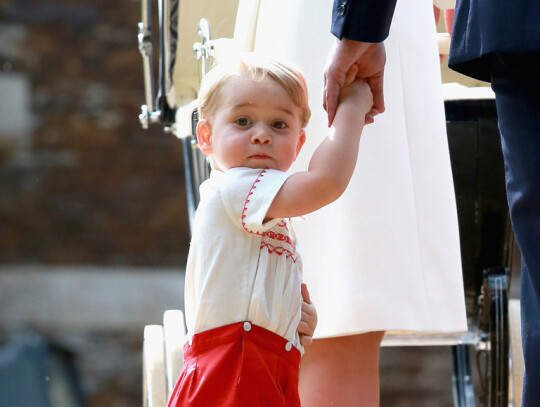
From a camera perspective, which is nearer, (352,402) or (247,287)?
(247,287)

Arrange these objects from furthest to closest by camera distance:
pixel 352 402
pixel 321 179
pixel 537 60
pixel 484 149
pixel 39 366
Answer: pixel 39 366 < pixel 484 149 < pixel 352 402 < pixel 321 179 < pixel 537 60

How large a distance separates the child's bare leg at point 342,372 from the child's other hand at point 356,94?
1.15 feet

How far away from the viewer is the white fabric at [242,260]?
125cm

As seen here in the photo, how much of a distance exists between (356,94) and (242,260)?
23 cm

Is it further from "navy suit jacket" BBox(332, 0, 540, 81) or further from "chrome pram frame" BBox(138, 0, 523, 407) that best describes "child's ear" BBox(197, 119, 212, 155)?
"chrome pram frame" BBox(138, 0, 523, 407)

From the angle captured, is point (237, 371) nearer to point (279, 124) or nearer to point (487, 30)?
point (279, 124)

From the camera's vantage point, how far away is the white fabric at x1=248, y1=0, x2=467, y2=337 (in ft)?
4.99

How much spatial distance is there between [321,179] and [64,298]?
2962 millimetres

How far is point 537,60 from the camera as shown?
1.08 m

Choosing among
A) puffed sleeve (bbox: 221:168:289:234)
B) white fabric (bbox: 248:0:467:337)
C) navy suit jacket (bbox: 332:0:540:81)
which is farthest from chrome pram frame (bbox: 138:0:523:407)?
navy suit jacket (bbox: 332:0:540:81)

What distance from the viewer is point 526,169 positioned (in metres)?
1.08

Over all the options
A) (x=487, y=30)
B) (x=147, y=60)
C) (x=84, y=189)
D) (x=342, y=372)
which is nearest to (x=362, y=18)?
(x=487, y=30)

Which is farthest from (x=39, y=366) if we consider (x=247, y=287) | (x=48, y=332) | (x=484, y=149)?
(x=247, y=287)

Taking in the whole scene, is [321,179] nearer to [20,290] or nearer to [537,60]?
[537,60]
